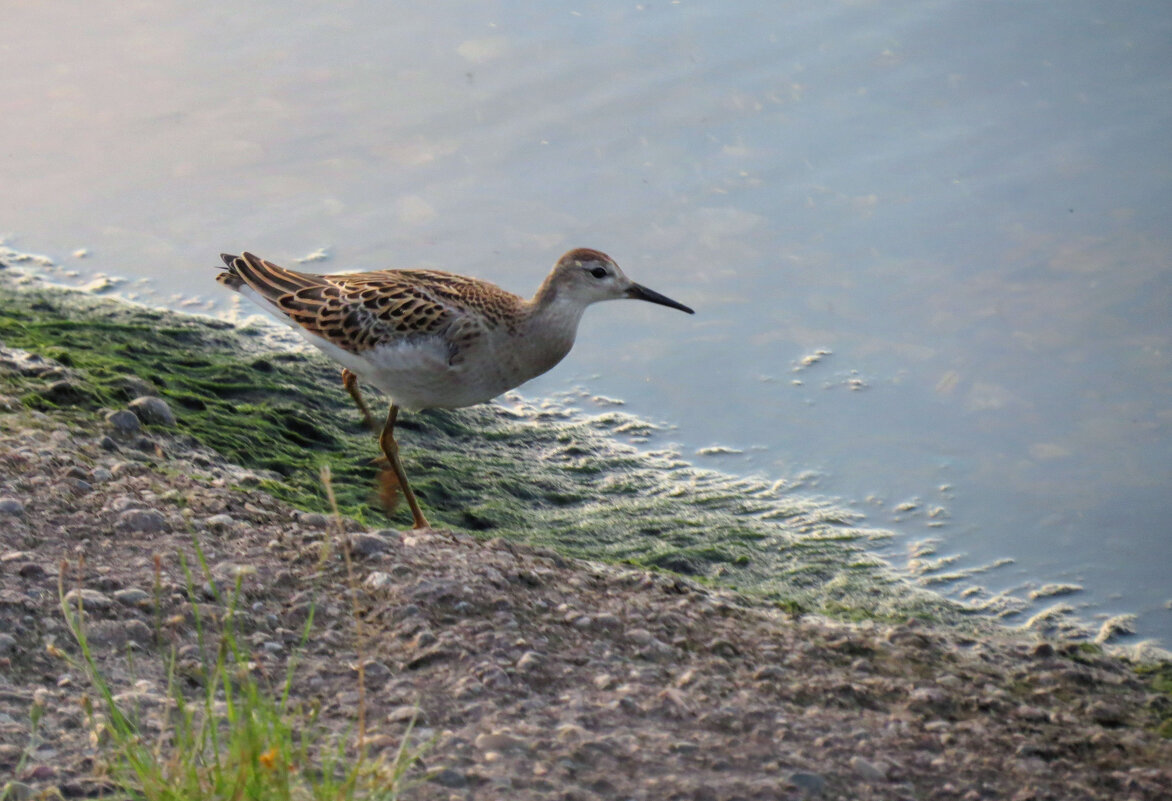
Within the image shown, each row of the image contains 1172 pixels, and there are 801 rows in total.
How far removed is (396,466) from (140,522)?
1.71 metres

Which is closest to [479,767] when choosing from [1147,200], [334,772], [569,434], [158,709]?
[334,772]

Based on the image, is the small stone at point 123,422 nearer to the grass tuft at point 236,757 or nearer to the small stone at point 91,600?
the small stone at point 91,600

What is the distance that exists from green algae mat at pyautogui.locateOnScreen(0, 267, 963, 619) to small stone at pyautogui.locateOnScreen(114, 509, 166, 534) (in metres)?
1.01

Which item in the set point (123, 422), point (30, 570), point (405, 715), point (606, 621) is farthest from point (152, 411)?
point (405, 715)

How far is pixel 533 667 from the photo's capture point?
14.9 ft

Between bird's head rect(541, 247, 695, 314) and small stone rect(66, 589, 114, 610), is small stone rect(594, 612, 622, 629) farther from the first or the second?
bird's head rect(541, 247, 695, 314)

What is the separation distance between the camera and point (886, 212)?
349 inches

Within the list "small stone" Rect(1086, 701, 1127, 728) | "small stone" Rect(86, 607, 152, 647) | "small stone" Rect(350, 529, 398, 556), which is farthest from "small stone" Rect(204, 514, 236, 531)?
"small stone" Rect(1086, 701, 1127, 728)

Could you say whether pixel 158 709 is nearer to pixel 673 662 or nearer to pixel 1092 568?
pixel 673 662

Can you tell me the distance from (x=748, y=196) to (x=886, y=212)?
95 centimetres

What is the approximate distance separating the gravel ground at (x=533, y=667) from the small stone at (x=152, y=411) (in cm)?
59

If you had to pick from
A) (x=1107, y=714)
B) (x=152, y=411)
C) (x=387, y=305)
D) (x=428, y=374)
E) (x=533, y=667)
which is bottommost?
(x=1107, y=714)

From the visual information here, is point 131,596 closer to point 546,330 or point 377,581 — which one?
point 377,581

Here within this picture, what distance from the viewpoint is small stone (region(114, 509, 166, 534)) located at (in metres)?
5.19
